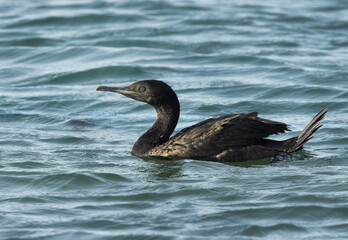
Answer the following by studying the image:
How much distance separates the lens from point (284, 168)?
8391 millimetres

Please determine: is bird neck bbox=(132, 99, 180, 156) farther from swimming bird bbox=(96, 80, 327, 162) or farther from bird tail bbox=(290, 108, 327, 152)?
bird tail bbox=(290, 108, 327, 152)

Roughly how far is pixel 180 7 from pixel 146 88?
1239 centimetres

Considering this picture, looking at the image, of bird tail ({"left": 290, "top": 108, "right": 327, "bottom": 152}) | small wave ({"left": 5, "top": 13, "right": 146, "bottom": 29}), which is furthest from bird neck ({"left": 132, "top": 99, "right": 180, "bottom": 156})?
small wave ({"left": 5, "top": 13, "right": 146, "bottom": 29})

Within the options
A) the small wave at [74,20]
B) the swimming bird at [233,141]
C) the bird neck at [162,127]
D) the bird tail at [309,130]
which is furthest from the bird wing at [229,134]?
the small wave at [74,20]

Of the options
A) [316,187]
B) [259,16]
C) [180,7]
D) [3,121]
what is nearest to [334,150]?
[316,187]

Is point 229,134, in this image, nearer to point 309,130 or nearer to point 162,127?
point 309,130

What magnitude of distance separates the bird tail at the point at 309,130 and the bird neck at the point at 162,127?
62.6 inches

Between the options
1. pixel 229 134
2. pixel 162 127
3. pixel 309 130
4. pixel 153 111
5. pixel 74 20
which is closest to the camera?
pixel 309 130

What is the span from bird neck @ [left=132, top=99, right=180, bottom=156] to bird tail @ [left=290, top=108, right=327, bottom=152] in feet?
5.22

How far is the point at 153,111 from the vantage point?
1208 cm

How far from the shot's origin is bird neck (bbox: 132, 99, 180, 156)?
366 inches

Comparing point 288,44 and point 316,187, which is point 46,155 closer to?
point 316,187

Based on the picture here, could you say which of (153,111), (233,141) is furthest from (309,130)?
(153,111)

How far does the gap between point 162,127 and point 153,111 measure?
8.72 ft
